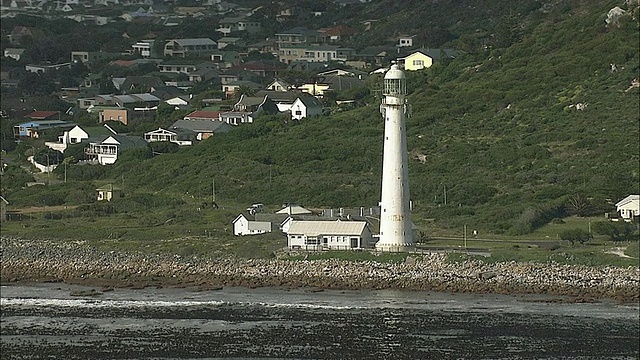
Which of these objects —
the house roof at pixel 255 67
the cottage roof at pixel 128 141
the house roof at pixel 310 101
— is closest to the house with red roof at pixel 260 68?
the house roof at pixel 255 67

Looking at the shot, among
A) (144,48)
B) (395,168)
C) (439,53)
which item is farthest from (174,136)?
(144,48)

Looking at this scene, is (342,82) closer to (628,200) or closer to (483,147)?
(483,147)

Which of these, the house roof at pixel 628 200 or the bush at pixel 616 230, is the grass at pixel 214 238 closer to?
the bush at pixel 616 230

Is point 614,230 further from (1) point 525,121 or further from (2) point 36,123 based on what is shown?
(2) point 36,123

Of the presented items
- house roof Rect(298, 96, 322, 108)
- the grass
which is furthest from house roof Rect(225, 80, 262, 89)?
the grass

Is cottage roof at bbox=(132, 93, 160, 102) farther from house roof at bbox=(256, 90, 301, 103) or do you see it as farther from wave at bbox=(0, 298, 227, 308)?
wave at bbox=(0, 298, 227, 308)

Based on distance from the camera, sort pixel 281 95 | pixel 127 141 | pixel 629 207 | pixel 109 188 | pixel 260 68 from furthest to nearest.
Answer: pixel 260 68 < pixel 281 95 < pixel 127 141 < pixel 109 188 < pixel 629 207
